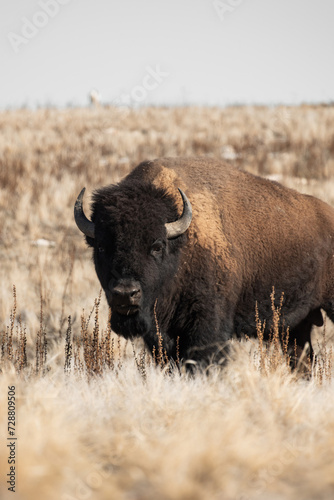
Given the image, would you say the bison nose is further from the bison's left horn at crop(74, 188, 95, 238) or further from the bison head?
the bison's left horn at crop(74, 188, 95, 238)

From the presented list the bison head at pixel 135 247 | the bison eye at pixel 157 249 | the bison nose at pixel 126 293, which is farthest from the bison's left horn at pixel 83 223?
the bison nose at pixel 126 293

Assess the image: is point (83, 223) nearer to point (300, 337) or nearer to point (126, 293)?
point (126, 293)

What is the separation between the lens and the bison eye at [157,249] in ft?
13.7

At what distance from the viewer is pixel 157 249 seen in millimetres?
4223

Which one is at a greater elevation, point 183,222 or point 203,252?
point 183,222

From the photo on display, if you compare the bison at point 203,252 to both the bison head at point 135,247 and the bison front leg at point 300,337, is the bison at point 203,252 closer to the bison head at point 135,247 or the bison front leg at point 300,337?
the bison head at point 135,247

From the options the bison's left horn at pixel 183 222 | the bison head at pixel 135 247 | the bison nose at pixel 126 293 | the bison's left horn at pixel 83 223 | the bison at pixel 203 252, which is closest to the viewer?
the bison nose at pixel 126 293

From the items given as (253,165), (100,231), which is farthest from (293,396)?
(253,165)

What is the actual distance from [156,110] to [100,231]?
2133 cm

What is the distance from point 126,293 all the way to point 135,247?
0.42 meters

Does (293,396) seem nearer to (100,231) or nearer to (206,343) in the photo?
(206,343)

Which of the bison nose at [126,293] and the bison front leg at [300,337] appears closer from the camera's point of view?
the bison nose at [126,293]

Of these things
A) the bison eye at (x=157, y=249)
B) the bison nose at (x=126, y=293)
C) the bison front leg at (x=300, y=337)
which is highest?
the bison eye at (x=157, y=249)

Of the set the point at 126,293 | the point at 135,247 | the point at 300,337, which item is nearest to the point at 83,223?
the point at 135,247
